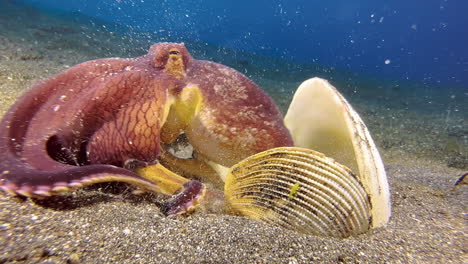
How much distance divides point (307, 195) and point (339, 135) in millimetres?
1026

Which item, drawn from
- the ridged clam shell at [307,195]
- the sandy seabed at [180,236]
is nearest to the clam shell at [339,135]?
the ridged clam shell at [307,195]

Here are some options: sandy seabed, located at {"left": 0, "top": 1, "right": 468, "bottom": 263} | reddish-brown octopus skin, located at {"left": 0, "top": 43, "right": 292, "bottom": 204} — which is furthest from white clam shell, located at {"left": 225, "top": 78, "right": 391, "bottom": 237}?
reddish-brown octopus skin, located at {"left": 0, "top": 43, "right": 292, "bottom": 204}

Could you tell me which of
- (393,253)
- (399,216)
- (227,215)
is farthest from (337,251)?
(399,216)

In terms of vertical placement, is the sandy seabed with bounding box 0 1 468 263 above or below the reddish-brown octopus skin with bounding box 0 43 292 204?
below

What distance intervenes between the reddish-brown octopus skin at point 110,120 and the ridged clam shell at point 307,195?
46 centimetres

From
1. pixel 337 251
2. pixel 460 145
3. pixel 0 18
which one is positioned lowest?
pixel 460 145

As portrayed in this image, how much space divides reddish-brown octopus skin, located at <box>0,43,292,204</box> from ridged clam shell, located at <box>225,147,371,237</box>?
46cm

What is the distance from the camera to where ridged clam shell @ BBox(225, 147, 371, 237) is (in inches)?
73.2

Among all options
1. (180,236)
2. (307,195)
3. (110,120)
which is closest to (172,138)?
(110,120)

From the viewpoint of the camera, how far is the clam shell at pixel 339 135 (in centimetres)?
211

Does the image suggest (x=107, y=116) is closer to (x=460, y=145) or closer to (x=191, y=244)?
(x=191, y=244)

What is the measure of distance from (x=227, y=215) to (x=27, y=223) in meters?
1.19

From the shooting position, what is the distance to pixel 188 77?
2.33 meters

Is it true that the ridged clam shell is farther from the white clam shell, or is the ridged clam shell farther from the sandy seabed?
the sandy seabed
